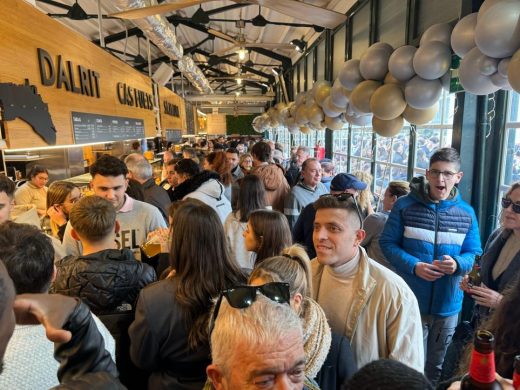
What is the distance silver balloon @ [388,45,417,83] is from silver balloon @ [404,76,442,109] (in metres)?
0.08

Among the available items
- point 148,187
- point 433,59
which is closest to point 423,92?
point 433,59

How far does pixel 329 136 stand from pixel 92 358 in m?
7.91

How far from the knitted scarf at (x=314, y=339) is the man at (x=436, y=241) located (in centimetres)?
140

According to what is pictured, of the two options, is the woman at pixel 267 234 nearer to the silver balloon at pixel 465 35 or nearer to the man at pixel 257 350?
the man at pixel 257 350

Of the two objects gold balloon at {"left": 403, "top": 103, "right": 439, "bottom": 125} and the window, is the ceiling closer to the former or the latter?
gold balloon at {"left": 403, "top": 103, "right": 439, "bottom": 125}

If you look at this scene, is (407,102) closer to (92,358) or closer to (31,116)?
(92,358)

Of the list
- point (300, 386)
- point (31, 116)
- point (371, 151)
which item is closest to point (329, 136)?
point (371, 151)

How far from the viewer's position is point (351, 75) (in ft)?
11.7

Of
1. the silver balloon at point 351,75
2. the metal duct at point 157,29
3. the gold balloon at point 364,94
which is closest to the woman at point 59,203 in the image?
the metal duct at point 157,29

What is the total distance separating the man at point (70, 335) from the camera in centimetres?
88

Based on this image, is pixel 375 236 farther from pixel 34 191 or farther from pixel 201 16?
pixel 201 16

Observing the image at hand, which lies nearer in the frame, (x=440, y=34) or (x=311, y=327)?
(x=311, y=327)

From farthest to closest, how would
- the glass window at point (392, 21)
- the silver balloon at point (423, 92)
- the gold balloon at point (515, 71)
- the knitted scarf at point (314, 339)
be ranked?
the glass window at point (392, 21) → the silver balloon at point (423, 92) → the gold balloon at point (515, 71) → the knitted scarf at point (314, 339)

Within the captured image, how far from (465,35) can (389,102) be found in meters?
0.81
